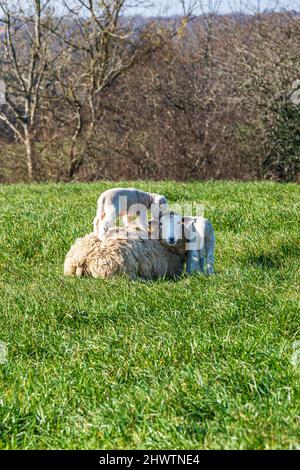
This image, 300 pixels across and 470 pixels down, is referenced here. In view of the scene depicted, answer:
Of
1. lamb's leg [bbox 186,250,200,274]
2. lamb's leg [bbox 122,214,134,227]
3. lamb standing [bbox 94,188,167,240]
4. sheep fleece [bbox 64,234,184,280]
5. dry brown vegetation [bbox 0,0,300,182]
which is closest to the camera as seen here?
sheep fleece [bbox 64,234,184,280]

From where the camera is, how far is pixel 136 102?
885 inches

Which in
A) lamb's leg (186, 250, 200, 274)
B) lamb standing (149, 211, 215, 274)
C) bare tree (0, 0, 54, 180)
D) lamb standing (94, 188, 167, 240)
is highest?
bare tree (0, 0, 54, 180)

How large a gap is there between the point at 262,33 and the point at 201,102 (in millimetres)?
2533

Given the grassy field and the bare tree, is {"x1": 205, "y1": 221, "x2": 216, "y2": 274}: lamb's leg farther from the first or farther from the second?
the bare tree

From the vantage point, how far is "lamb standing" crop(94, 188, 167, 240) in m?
7.40

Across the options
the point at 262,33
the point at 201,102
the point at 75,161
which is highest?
the point at 262,33

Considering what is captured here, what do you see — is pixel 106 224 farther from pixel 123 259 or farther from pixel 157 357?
pixel 157 357

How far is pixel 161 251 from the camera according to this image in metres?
7.28

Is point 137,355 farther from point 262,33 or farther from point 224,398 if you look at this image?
point 262,33

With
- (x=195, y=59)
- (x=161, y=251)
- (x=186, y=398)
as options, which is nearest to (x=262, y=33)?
(x=195, y=59)

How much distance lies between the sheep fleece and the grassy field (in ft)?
0.87

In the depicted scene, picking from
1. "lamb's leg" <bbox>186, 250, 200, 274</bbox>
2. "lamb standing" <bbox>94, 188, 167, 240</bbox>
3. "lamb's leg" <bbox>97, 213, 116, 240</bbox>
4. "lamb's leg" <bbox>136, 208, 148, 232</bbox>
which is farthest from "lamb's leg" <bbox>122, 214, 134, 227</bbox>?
"lamb's leg" <bbox>186, 250, 200, 274</bbox>

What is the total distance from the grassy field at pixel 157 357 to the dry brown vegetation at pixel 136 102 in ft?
44.6

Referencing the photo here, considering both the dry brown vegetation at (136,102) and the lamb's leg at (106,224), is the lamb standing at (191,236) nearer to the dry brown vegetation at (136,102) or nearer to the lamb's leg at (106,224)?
the lamb's leg at (106,224)
